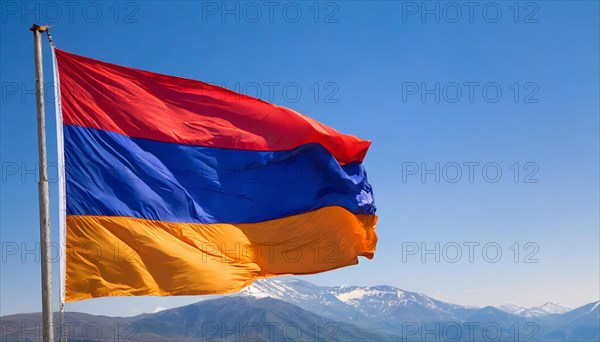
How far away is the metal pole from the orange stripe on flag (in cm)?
155

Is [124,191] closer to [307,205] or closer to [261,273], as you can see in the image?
[261,273]

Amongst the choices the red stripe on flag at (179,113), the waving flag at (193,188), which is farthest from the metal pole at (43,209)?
the red stripe on flag at (179,113)

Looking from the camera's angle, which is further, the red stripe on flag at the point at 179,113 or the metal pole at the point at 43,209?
the red stripe on flag at the point at 179,113

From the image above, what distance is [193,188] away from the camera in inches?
717

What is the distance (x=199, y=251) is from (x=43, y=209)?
4896 millimetres

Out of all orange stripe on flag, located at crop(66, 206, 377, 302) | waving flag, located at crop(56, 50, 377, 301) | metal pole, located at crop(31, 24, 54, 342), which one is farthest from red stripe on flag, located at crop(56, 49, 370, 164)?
metal pole, located at crop(31, 24, 54, 342)

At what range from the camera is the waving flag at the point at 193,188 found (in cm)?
1555

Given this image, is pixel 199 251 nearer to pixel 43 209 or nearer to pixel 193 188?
pixel 193 188

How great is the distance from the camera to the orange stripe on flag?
15.0 meters

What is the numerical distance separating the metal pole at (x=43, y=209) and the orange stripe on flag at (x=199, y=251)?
60.9 inches

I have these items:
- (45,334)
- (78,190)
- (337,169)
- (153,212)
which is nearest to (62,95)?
(78,190)

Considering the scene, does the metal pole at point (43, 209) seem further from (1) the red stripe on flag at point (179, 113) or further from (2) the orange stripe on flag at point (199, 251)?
(1) the red stripe on flag at point (179, 113)

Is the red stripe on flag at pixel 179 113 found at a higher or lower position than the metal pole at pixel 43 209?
higher

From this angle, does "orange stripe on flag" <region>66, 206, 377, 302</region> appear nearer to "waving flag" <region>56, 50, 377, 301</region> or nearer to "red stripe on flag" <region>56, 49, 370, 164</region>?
"waving flag" <region>56, 50, 377, 301</region>
